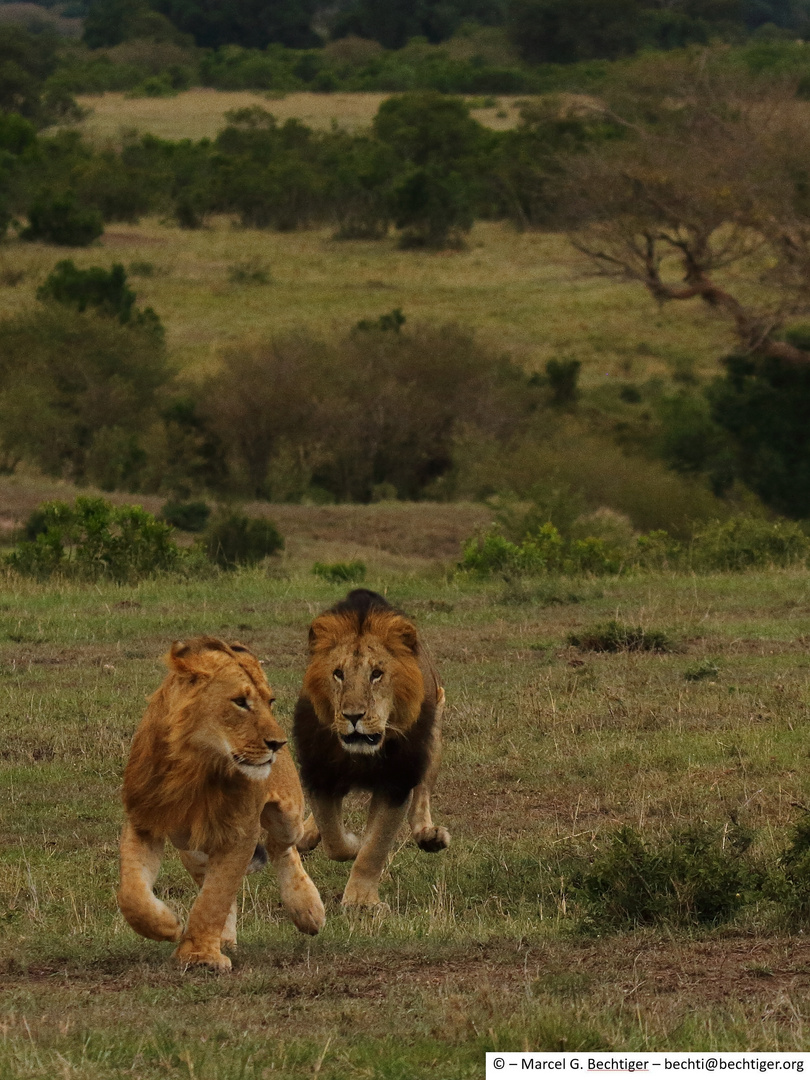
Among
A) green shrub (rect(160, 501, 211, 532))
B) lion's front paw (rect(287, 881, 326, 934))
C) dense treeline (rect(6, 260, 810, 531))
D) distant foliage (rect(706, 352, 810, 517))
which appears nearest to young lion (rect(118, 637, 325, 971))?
lion's front paw (rect(287, 881, 326, 934))

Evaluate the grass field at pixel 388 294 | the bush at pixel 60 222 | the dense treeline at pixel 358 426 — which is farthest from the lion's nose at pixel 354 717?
the bush at pixel 60 222

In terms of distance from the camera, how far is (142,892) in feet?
15.5

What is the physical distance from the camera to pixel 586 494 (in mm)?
28797

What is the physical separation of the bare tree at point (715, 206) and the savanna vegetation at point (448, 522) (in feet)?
0.39

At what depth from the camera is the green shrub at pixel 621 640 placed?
1180 centimetres

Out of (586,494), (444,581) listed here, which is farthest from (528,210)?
(444,581)

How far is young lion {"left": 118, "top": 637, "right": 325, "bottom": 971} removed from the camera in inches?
184

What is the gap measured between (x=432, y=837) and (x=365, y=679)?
1329mm

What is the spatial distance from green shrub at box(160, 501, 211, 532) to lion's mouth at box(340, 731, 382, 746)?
57.7ft

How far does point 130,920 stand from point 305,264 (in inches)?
1968

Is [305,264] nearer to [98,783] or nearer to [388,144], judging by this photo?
[388,144]

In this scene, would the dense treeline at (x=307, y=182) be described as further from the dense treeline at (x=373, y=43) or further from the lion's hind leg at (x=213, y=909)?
the lion's hind leg at (x=213, y=909)

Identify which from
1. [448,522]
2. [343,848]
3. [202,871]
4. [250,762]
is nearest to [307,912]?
[202,871]

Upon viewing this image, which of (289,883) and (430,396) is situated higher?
(289,883)
